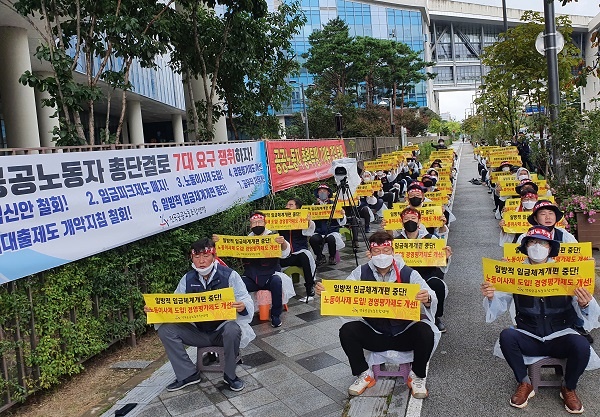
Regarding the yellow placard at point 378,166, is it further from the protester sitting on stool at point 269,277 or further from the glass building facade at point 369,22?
the glass building facade at point 369,22

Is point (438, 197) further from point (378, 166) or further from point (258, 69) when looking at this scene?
point (378, 166)

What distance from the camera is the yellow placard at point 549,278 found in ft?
14.1

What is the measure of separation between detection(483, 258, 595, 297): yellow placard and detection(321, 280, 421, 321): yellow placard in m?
0.78

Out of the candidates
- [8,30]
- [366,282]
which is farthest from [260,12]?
[8,30]

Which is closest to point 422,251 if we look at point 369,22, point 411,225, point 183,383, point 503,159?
point 411,225

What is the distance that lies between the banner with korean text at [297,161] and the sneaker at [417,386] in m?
7.08

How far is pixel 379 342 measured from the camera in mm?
4730

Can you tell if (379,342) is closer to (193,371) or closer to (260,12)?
(193,371)

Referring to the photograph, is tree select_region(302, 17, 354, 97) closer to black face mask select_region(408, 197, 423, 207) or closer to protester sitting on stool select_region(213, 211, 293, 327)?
black face mask select_region(408, 197, 423, 207)

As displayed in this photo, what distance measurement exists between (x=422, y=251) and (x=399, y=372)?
1649 millimetres

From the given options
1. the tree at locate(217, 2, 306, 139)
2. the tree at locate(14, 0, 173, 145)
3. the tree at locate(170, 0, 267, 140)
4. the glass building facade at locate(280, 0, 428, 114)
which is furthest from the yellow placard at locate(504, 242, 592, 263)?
the glass building facade at locate(280, 0, 428, 114)

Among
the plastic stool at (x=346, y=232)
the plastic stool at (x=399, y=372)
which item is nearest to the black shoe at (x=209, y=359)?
the plastic stool at (x=399, y=372)

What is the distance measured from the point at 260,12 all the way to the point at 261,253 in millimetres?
5553

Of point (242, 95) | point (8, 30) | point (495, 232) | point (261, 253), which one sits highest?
point (8, 30)
